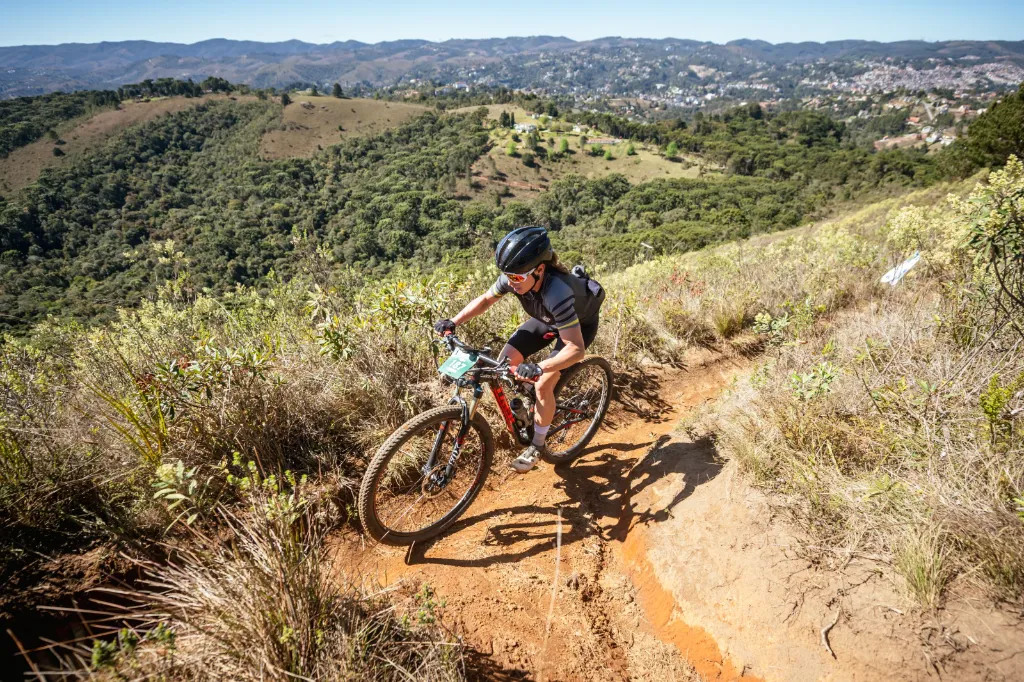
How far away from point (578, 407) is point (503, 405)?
3.89 ft

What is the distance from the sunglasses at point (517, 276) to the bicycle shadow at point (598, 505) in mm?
2000

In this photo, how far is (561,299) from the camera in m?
3.40

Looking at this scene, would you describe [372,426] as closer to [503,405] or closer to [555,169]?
[503,405]

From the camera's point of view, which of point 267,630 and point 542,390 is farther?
point 542,390

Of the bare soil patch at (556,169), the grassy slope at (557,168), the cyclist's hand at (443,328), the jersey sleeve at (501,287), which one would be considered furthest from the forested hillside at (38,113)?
the jersey sleeve at (501,287)

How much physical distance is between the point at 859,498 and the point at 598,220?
80.2 meters

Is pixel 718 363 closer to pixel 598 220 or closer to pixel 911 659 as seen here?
pixel 911 659

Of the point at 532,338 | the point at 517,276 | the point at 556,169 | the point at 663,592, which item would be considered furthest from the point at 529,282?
the point at 556,169

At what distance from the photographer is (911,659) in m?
2.20

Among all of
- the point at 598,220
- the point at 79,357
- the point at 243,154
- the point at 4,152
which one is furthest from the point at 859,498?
the point at 4,152

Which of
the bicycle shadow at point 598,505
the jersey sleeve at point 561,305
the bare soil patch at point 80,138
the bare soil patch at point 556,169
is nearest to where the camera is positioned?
the jersey sleeve at point 561,305

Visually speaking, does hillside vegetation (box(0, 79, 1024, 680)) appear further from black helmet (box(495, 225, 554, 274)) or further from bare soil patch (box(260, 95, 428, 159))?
bare soil patch (box(260, 95, 428, 159))

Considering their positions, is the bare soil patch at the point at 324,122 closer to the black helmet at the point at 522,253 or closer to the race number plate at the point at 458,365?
the black helmet at the point at 522,253

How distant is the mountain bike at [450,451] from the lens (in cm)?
322
